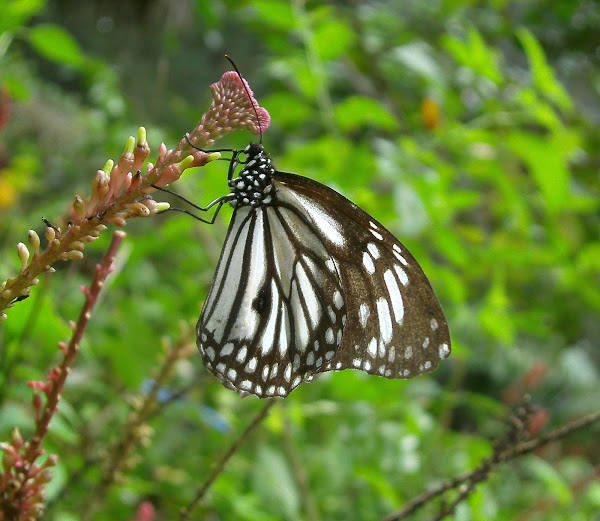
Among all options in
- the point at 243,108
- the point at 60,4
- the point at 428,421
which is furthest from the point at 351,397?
the point at 60,4

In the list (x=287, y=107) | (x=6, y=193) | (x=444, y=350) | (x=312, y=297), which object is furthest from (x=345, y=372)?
(x=6, y=193)

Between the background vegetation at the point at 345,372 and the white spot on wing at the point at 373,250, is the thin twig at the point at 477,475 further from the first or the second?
the white spot on wing at the point at 373,250

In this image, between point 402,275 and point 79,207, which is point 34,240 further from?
point 402,275

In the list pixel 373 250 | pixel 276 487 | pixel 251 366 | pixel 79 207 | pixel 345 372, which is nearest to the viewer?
pixel 79 207

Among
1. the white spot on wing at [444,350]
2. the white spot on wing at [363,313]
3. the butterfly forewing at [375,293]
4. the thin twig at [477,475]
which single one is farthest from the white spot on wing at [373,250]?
the thin twig at [477,475]

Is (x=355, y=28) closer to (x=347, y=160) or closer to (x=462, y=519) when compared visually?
(x=347, y=160)

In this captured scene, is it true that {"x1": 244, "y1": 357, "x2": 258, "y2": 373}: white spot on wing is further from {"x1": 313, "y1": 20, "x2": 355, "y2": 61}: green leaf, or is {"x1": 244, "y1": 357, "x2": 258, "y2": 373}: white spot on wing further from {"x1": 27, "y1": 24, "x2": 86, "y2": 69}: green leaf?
{"x1": 313, "y1": 20, "x2": 355, "y2": 61}: green leaf

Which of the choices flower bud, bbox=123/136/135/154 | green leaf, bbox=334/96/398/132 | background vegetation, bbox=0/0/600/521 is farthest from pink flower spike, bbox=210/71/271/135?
green leaf, bbox=334/96/398/132
